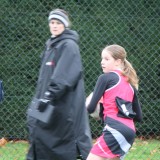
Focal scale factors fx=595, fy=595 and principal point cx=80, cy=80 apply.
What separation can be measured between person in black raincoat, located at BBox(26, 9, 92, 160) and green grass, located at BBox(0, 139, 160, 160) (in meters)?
2.80

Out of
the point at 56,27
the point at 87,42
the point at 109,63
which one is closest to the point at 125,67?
the point at 109,63

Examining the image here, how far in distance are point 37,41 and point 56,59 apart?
332 centimetres

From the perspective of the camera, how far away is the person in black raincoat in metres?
5.04

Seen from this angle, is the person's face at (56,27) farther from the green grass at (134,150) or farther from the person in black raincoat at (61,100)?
the green grass at (134,150)

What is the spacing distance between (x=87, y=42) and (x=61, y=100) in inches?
131

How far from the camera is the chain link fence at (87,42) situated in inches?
324

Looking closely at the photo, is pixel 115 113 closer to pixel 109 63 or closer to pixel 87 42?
pixel 109 63

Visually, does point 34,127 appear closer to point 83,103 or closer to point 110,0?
point 83,103

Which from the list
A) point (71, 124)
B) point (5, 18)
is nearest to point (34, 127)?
point (71, 124)

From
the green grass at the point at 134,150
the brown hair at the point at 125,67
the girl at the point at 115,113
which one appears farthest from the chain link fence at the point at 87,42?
the girl at the point at 115,113

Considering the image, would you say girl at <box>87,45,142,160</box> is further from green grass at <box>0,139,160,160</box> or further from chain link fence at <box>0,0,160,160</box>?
chain link fence at <box>0,0,160,160</box>

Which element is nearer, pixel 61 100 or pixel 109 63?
pixel 61 100

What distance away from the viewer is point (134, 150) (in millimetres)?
8438

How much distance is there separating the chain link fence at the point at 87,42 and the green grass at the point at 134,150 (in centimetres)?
8
